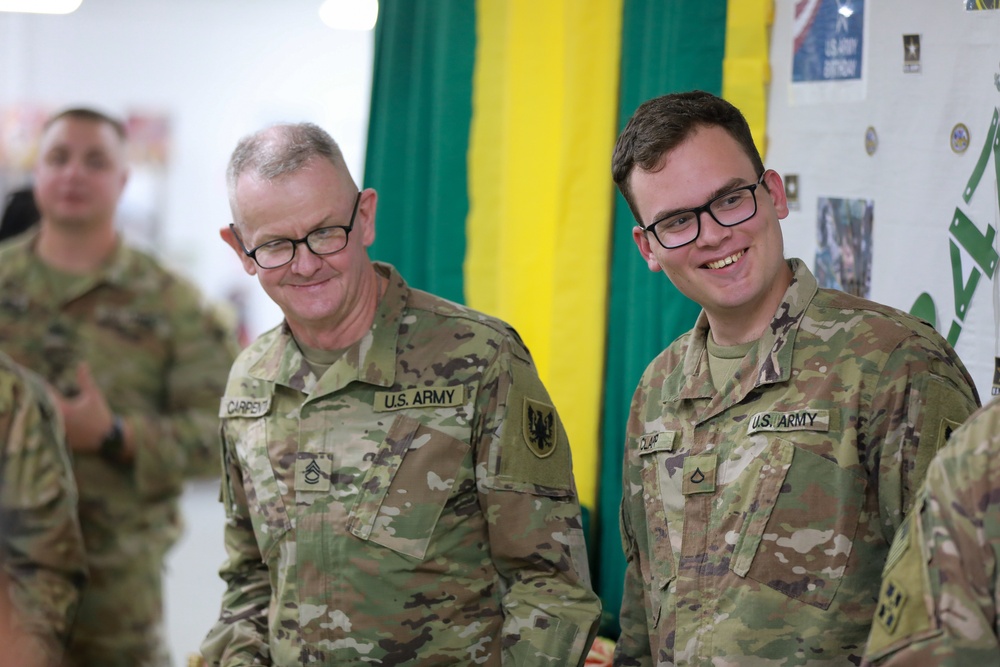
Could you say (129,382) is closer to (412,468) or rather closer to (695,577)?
(412,468)

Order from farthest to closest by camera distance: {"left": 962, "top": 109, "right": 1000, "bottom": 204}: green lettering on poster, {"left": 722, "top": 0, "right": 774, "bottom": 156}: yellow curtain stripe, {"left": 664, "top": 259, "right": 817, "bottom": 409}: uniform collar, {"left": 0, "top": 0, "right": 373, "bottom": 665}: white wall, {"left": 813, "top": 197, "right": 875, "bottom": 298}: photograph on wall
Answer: {"left": 0, "top": 0, "right": 373, "bottom": 665}: white wall < {"left": 722, "top": 0, "right": 774, "bottom": 156}: yellow curtain stripe < {"left": 813, "top": 197, "right": 875, "bottom": 298}: photograph on wall < {"left": 962, "top": 109, "right": 1000, "bottom": 204}: green lettering on poster < {"left": 664, "top": 259, "right": 817, "bottom": 409}: uniform collar

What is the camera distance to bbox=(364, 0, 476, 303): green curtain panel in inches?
115

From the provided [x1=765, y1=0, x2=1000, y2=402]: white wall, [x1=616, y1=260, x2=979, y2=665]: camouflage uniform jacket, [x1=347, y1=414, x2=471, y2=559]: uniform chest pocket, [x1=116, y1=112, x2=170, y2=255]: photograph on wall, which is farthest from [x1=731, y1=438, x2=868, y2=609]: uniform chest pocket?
[x1=116, y1=112, x2=170, y2=255]: photograph on wall

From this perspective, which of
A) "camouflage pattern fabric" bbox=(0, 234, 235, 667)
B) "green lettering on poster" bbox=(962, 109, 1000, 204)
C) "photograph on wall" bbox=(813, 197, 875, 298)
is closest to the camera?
"green lettering on poster" bbox=(962, 109, 1000, 204)

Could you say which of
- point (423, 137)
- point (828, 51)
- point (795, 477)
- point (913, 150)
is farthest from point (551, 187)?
point (795, 477)

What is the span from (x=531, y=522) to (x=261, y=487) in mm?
500

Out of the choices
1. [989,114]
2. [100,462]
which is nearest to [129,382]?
[100,462]

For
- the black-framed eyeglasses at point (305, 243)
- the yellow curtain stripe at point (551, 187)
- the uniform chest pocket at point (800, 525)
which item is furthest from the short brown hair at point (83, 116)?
the uniform chest pocket at point (800, 525)

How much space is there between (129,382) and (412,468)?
113 centimetres

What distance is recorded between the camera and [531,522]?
5.71 feet

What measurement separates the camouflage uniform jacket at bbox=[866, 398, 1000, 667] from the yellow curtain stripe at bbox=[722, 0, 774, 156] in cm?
127

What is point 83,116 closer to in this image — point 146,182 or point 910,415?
point 146,182

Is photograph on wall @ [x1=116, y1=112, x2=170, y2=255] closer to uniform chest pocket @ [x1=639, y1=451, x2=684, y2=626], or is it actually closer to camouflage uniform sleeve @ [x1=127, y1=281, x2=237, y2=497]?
camouflage uniform sleeve @ [x1=127, y1=281, x2=237, y2=497]

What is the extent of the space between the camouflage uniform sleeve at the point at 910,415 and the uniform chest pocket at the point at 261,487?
3.25 feet
